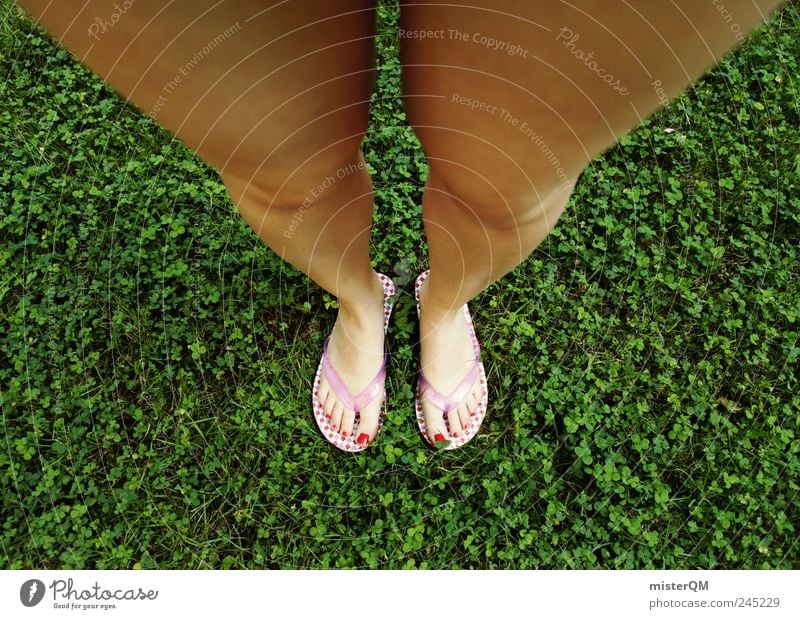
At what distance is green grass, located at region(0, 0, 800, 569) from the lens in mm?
1003

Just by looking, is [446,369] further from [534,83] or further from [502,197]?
[534,83]

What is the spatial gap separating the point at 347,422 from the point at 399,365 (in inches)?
6.0

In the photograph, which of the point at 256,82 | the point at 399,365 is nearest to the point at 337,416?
the point at 399,365

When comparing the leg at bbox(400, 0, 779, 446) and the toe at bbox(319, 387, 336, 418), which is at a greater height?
the leg at bbox(400, 0, 779, 446)

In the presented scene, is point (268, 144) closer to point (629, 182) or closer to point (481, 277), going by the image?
point (481, 277)

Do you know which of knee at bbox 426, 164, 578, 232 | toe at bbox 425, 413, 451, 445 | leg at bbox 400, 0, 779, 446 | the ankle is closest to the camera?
leg at bbox 400, 0, 779, 446

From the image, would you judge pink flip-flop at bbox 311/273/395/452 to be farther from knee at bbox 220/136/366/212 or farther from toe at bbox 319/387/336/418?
knee at bbox 220/136/366/212

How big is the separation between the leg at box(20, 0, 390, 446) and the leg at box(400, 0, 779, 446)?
8cm

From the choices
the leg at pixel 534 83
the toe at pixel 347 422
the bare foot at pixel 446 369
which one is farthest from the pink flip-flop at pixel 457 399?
the leg at pixel 534 83

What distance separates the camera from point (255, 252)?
118 cm

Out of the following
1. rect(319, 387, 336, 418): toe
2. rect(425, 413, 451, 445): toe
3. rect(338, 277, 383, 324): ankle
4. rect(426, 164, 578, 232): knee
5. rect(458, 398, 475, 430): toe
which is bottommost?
rect(425, 413, 451, 445): toe

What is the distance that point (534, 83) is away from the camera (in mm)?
488

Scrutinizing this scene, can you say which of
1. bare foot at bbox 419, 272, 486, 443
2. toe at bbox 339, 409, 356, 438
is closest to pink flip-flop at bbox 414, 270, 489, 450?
bare foot at bbox 419, 272, 486, 443

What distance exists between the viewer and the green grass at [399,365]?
1.00 metres
